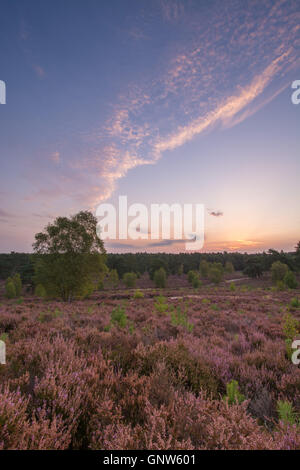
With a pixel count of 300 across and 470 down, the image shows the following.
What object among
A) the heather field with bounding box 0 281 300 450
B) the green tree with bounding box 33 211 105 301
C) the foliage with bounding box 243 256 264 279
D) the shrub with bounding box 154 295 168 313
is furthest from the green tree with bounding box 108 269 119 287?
the heather field with bounding box 0 281 300 450

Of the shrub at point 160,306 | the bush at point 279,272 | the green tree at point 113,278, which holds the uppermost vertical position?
the shrub at point 160,306

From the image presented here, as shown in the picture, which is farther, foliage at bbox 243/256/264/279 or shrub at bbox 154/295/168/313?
foliage at bbox 243/256/264/279

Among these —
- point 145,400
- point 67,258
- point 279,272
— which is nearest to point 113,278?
point 67,258

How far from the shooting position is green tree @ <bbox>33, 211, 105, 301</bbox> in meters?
22.4

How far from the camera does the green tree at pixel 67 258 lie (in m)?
22.4

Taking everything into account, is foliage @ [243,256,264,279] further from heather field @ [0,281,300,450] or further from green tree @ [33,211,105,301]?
heather field @ [0,281,300,450]

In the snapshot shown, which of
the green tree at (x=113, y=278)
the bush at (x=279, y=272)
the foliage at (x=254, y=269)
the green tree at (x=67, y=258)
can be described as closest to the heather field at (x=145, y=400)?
the green tree at (x=67, y=258)

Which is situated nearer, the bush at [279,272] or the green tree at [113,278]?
the bush at [279,272]

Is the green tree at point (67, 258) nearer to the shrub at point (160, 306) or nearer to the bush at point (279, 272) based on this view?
the shrub at point (160, 306)

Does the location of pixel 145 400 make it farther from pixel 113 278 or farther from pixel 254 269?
pixel 254 269

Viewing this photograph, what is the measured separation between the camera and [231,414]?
6.86ft

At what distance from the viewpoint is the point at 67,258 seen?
22.8 metres

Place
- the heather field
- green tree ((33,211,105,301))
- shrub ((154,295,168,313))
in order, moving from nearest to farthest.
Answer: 1. the heather field
2. shrub ((154,295,168,313))
3. green tree ((33,211,105,301))
